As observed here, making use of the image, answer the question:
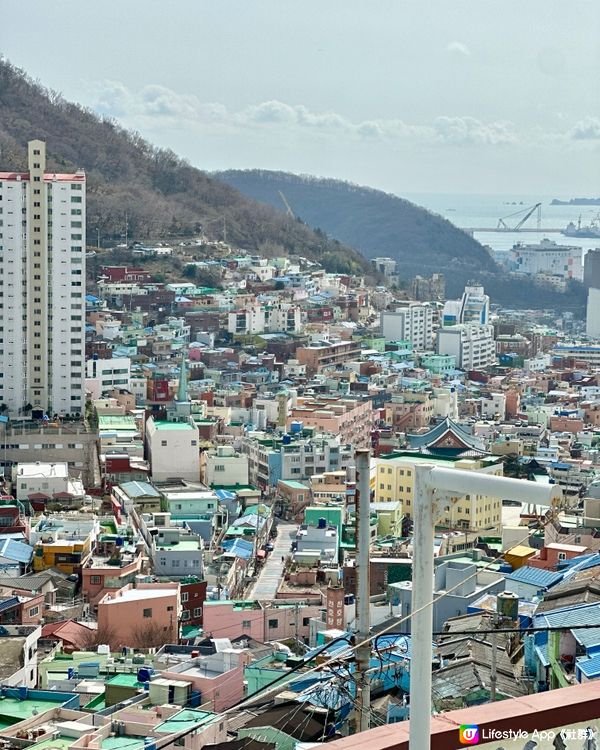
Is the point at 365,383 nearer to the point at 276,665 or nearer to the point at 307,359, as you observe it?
the point at 307,359

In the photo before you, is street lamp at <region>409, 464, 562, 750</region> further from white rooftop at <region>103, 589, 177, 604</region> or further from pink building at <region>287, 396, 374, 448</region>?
pink building at <region>287, 396, 374, 448</region>

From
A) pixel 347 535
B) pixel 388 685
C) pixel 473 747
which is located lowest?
pixel 347 535

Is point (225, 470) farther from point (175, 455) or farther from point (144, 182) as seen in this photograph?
point (144, 182)

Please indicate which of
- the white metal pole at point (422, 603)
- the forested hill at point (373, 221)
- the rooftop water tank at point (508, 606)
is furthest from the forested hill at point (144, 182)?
the white metal pole at point (422, 603)

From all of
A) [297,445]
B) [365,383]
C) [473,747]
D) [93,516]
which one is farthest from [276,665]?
[365,383]

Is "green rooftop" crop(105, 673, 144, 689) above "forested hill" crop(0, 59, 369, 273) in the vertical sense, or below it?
below

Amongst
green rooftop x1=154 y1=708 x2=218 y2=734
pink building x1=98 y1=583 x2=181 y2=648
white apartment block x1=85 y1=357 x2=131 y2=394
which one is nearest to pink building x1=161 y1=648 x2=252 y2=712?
green rooftop x1=154 y1=708 x2=218 y2=734
